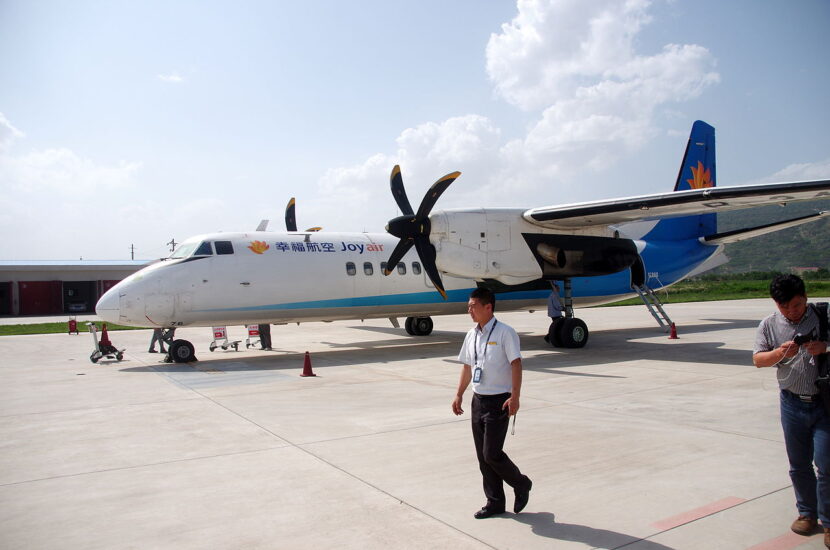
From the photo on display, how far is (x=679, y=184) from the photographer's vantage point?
67.1 feet

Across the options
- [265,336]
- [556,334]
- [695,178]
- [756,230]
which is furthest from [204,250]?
[695,178]

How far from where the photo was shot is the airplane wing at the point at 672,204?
12188mm

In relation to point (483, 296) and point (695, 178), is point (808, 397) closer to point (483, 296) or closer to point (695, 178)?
point (483, 296)

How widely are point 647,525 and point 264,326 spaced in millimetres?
14480

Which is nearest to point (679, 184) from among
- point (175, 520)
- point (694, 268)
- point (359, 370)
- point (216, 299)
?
point (694, 268)

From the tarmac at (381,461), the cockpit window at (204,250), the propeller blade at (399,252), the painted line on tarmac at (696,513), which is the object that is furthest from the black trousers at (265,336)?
the painted line on tarmac at (696,513)

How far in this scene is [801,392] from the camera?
4109 mm

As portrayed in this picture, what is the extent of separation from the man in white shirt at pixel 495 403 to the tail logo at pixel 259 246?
11.2m

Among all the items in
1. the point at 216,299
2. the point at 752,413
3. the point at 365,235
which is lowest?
the point at 752,413

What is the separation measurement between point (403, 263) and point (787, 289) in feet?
44.0

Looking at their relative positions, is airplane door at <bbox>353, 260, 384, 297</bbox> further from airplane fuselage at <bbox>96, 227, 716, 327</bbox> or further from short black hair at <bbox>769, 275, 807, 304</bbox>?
short black hair at <bbox>769, 275, 807, 304</bbox>

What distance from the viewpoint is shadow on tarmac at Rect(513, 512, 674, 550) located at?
13.5ft

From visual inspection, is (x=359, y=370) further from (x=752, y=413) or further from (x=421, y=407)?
(x=752, y=413)

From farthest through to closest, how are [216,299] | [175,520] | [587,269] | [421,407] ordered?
1. [587,269]
2. [216,299]
3. [421,407]
4. [175,520]
